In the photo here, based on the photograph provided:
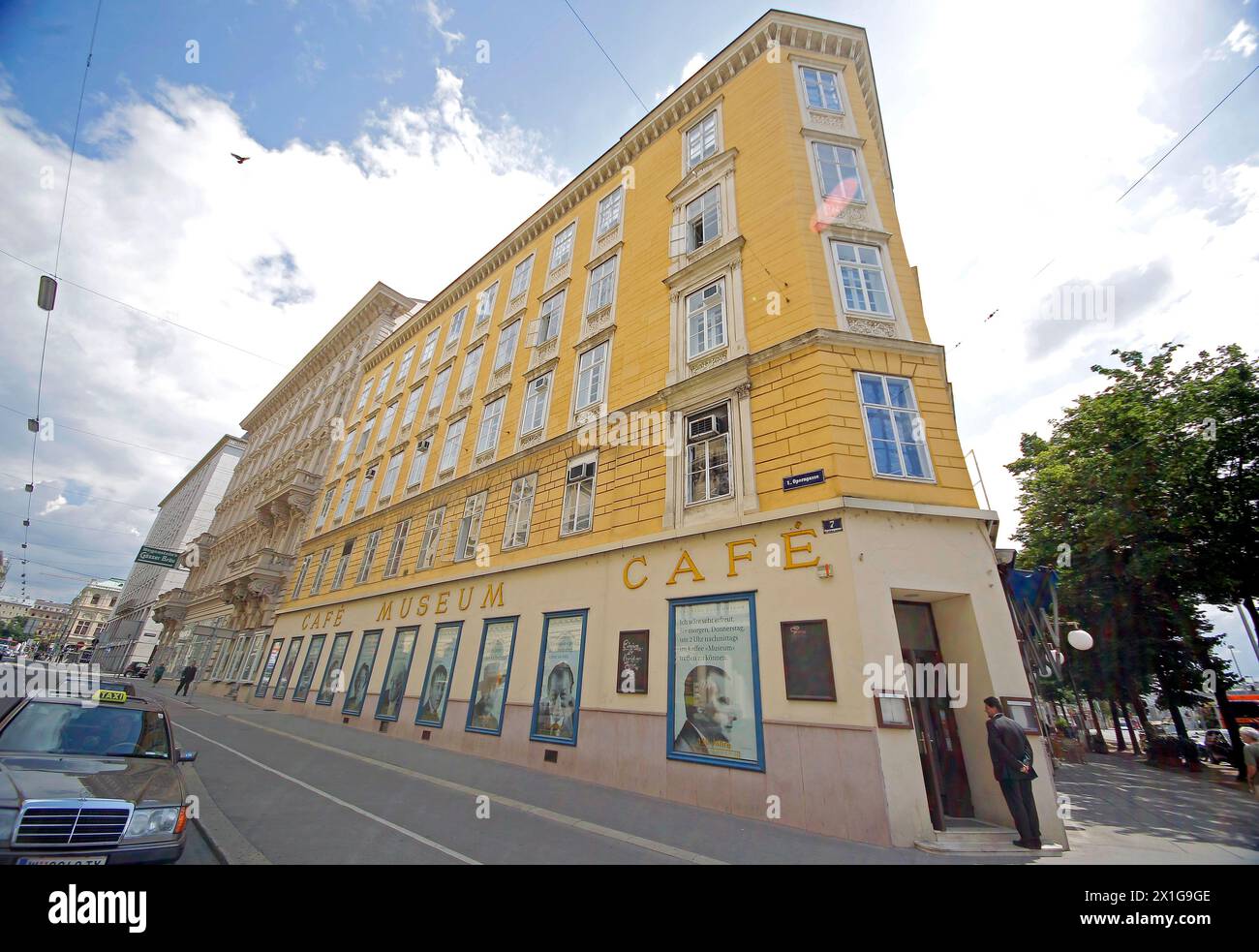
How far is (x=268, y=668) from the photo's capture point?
2508 centimetres

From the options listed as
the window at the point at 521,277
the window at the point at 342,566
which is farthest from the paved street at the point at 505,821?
the window at the point at 521,277

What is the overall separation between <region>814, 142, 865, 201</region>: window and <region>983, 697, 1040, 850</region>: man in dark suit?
1257 cm

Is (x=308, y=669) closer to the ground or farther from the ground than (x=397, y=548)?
closer to the ground

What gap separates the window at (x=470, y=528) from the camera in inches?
674

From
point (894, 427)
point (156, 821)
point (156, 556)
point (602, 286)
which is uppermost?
point (602, 286)

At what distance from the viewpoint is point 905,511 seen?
9.23m

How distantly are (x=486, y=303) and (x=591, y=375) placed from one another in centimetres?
1098

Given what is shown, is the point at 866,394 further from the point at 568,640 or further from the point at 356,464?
the point at 356,464

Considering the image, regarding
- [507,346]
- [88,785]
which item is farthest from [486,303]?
[88,785]

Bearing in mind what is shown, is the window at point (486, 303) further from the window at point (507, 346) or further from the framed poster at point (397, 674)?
the framed poster at point (397, 674)

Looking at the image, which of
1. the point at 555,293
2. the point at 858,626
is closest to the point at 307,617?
the point at 555,293

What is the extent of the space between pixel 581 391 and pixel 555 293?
5.99 m

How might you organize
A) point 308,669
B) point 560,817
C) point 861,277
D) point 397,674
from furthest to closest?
point 308,669 < point 397,674 < point 861,277 < point 560,817

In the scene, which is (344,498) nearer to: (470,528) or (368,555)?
(368,555)
